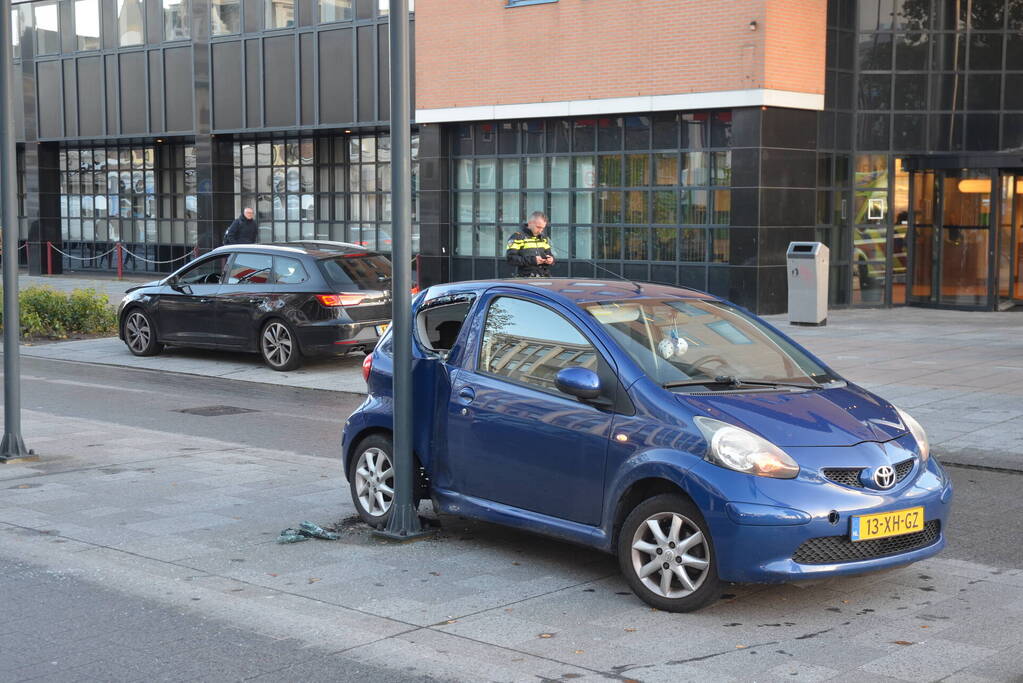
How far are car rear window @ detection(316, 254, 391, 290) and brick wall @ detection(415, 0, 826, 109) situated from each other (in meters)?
8.65

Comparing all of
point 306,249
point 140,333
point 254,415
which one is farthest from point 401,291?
point 140,333

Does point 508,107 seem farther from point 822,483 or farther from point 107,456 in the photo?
point 822,483

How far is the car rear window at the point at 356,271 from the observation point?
16156mm

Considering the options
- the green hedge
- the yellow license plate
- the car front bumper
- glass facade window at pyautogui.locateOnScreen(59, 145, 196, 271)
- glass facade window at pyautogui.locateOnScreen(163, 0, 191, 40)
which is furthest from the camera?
glass facade window at pyautogui.locateOnScreen(59, 145, 196, 271)

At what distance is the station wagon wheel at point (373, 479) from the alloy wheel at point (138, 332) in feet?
35.5

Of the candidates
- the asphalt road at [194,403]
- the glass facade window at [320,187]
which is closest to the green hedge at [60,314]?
the asphalt road at [194,403]

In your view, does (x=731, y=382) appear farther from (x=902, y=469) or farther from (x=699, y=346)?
(x=902, y=469)

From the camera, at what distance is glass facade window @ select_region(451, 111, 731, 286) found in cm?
2342

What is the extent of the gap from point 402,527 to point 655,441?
1968 mm

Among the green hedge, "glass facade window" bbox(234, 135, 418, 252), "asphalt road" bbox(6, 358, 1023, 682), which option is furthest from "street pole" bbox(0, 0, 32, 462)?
"glass facade window" bbox(234, 135, 418, 252)

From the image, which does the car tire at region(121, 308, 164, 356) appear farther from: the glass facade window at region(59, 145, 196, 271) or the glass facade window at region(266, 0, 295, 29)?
the glass facade window at region(59, 145, 196, 271)

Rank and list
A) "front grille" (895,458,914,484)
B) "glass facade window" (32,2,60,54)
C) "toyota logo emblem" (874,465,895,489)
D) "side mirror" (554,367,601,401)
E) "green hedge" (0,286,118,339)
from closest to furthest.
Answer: "toyota logo emblem" (874,465,895,489), "front grille" (895,458,914,484), "side mirror" (554,367,601,401), "green hedge" (0,286,118,339), "glass facade window" (32,2,60,54)

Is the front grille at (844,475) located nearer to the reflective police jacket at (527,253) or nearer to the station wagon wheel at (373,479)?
the station wagon wheel at (373,479)

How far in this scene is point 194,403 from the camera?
547 inches
